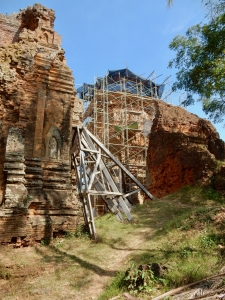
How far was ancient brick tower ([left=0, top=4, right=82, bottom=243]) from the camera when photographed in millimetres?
6874

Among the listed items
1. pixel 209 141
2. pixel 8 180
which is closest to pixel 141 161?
pixel 209 141

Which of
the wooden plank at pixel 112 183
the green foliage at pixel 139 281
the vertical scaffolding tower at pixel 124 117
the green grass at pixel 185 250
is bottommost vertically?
the green foliage at pixel 139 281

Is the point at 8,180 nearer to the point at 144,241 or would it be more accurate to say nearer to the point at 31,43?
the point at 144,241

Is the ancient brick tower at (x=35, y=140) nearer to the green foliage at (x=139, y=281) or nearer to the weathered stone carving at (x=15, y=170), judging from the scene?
the weathered stone carving at (x=15, y=170)

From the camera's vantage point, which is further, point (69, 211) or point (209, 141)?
point (209, 141)

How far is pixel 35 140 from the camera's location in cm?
812

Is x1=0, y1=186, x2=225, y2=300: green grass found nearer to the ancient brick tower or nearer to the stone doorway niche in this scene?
the ancient brick tower

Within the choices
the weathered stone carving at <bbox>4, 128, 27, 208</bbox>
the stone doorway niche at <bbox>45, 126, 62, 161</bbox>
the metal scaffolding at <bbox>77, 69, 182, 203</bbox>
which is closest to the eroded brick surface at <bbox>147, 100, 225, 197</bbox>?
the metal scaffolding at <bbox>77, 69, 182, 203</bbox>

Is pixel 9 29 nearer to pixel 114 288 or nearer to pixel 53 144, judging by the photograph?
pixel 53 144

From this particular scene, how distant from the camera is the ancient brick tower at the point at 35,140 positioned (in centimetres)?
687

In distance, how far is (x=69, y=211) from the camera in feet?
25.0

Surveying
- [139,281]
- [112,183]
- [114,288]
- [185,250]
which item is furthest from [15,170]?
[185,250]

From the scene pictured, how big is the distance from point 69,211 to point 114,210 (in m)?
2.06

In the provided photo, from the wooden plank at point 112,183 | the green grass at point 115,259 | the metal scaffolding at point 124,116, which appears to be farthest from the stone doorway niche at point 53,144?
the metal scaffolding at point 124,116
